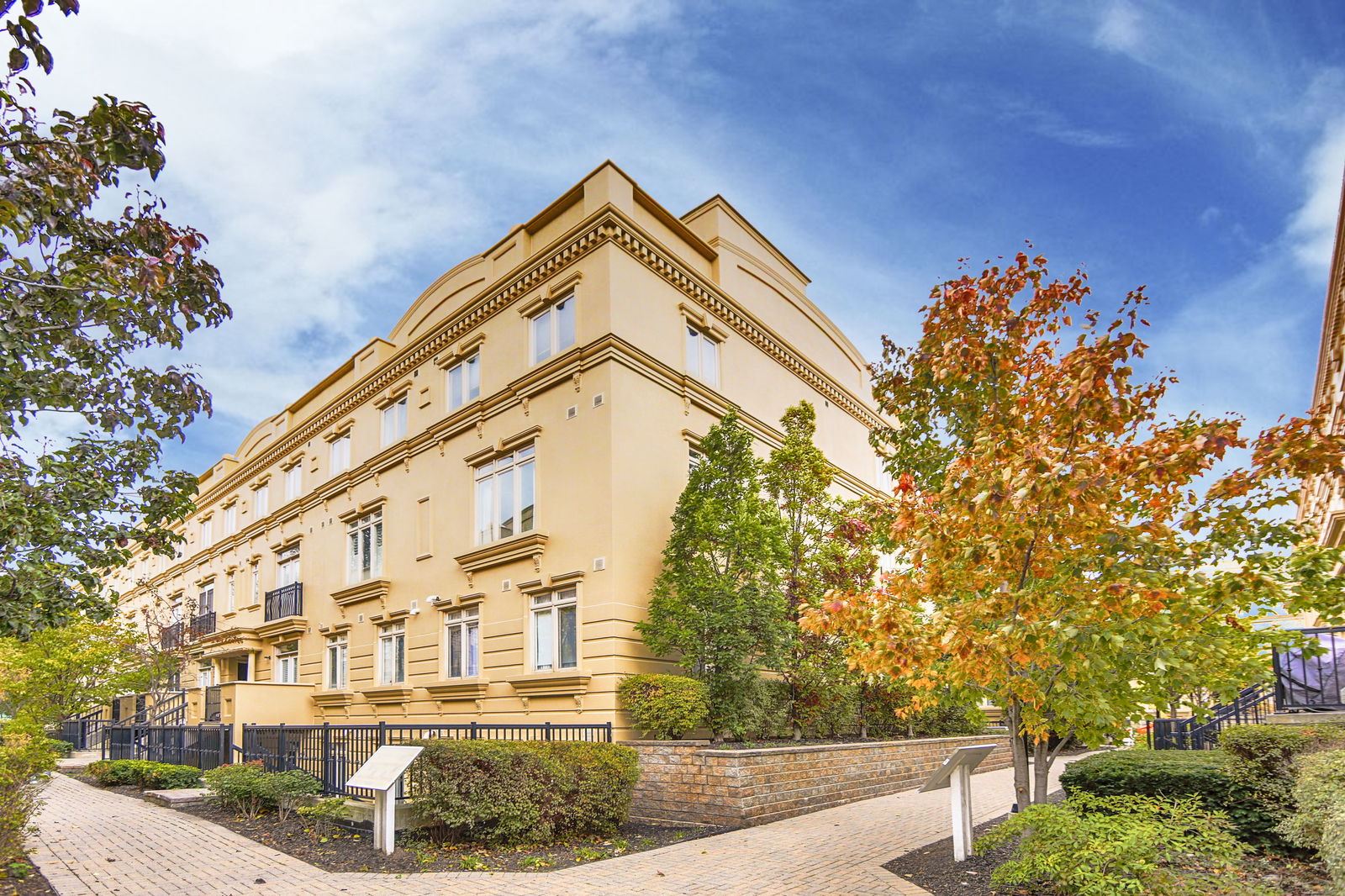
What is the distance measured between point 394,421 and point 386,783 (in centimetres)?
1441

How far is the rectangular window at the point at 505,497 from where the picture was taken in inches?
686

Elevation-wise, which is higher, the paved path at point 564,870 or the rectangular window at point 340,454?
the rectangular window at point 340,454

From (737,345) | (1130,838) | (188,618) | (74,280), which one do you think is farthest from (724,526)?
(188,618)

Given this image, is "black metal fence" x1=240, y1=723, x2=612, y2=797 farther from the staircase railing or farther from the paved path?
the staircase railing

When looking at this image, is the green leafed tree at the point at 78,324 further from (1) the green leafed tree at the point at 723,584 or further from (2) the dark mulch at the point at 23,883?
(1) the green leafed tree at the point at 723,584

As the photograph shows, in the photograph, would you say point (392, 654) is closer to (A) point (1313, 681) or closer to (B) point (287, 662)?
(B) point (287, 662)

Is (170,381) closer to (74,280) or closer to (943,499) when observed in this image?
(74,280)

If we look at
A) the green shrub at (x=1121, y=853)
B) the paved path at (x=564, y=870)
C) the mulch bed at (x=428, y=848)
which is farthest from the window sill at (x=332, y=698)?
the green shrub at (x=1121, y=853)

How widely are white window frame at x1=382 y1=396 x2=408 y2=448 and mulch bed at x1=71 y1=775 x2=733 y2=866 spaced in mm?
11726

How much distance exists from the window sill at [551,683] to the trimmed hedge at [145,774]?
6828mm

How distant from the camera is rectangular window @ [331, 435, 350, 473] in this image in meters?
25.0

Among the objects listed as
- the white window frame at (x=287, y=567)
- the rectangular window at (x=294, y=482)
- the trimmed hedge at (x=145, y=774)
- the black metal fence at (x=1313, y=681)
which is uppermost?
the rectangular window at (x=294, y=482)

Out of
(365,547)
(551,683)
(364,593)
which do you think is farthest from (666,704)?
(365,547)

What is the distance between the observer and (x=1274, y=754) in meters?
8.66
